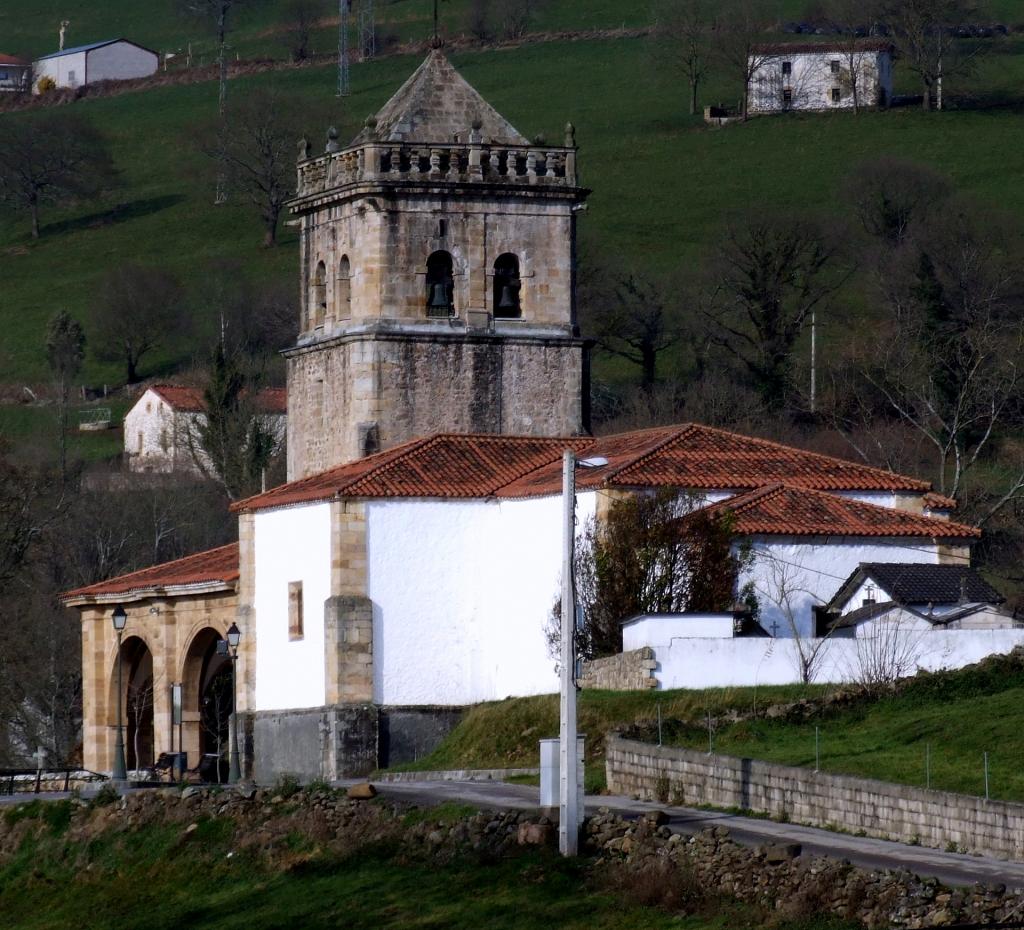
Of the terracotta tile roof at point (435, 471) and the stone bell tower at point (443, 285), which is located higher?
the stone bell tower at point (443, 285)

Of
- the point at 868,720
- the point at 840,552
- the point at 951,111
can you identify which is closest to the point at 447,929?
the point at 868,720

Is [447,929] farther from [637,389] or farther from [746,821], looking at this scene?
[637,389]

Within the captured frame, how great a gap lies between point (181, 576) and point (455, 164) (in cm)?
888

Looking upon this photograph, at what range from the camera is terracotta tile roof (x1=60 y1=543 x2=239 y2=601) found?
50062 millimetres

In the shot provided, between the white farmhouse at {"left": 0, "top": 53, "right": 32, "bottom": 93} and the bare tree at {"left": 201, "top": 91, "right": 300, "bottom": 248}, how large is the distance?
32333 millimetres

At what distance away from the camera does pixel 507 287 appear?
51000 millimetres

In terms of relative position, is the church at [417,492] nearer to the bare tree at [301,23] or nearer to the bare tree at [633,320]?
the bare tree at [633,320]

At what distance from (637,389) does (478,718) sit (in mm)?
48908

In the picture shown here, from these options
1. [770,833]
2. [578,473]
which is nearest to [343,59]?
[578,473]

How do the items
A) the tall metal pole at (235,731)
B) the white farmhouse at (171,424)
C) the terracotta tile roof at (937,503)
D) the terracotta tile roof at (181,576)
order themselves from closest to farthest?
the tall metal pole at (235,731), the terracotta tile roof at (937,503), the terracotta tile roof at (181,576), the white farmhouse at (171,424)

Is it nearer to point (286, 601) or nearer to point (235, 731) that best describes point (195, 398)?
point (286, 601)

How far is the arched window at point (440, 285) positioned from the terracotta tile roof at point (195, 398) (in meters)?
36.6

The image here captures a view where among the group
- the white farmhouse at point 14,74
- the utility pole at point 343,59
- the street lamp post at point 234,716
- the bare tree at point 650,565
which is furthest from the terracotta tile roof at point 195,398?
the white farmhouse at point 14,74

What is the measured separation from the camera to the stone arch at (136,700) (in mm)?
53688
